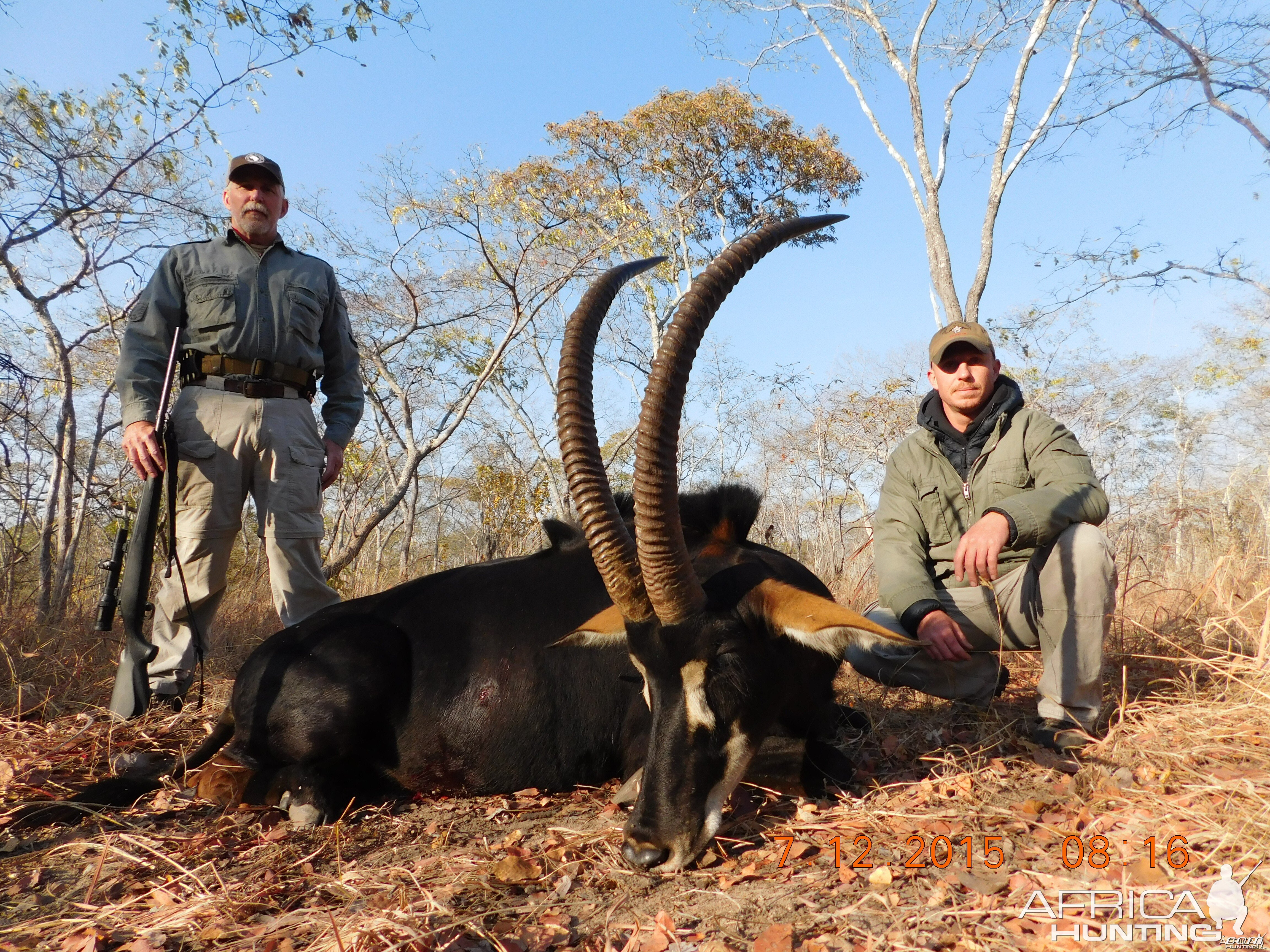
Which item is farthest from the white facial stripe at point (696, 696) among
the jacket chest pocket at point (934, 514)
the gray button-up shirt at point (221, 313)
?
the gray button-up shirt at point (221, 313)

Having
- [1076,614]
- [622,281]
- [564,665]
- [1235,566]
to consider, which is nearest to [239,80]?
[622,281]

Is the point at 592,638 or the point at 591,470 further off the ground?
the point at 591,470

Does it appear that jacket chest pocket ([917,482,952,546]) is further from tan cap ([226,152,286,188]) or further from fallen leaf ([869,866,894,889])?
tan cap ([226,152,286,188])

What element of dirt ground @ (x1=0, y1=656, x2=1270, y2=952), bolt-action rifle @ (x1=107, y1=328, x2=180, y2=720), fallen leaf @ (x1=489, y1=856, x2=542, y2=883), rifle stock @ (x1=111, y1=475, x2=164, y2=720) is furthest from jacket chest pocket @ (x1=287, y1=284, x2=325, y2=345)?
fallen leaf @ (x1=489, y1=856, x2=542, y2=883)

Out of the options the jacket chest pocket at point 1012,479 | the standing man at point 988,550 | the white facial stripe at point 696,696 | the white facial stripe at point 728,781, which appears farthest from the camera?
the jacket chest pocket at point 1012,479

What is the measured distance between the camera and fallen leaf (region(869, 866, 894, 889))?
2529 mm

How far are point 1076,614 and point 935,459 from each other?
1091 millimetres

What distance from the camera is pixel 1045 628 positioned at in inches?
157

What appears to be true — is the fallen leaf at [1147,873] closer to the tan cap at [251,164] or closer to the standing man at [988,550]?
the standing man at [988,550]

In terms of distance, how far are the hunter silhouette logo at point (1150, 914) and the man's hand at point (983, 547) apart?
4.93 feet

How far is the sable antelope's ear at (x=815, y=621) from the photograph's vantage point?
285 centimetres

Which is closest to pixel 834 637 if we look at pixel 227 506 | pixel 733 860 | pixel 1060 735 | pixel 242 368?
pixel 733 860

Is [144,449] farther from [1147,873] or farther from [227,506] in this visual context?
[1147,873]

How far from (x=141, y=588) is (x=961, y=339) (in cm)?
485
